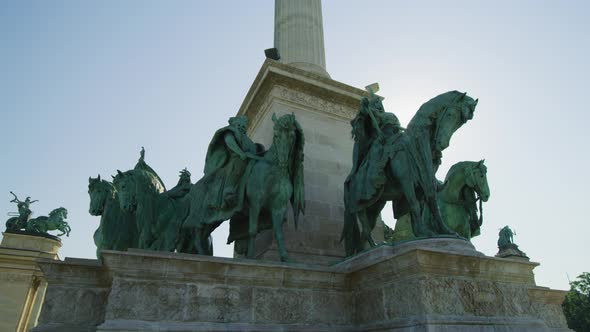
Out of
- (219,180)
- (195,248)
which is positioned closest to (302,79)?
(219,180)

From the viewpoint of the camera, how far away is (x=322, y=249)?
8977mm

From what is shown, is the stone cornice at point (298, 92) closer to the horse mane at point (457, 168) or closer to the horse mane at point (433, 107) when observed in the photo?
the horse mane at point (457, 168)

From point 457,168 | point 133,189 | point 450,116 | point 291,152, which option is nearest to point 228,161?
point 291,152

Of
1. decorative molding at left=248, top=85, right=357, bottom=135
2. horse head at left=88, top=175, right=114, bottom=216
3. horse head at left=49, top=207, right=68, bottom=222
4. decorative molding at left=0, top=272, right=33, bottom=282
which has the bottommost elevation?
horse head at left=88, top=175, right=114, bottom=216

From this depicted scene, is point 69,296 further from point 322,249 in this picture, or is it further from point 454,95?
point 454,95

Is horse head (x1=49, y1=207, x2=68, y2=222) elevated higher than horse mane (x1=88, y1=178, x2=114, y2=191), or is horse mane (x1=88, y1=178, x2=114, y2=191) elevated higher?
horse head (x1=49, y1=207, x2=68, y2=222)

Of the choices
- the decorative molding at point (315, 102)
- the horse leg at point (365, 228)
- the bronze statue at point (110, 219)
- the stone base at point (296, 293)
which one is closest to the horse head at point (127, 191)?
the bronze statue at point (110, 219)

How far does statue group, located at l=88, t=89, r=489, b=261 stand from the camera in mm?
7336

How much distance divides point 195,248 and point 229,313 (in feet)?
7.27

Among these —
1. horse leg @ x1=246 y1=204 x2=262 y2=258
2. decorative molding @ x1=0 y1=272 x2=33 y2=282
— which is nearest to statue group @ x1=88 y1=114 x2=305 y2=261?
horse leg @ x1=246 y1=204 x2=262 y2=258

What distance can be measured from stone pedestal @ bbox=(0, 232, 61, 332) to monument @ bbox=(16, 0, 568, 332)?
16230mm

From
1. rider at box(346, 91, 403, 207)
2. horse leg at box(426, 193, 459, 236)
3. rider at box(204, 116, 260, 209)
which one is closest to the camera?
horse leg at box(426, 193, 459, 236)

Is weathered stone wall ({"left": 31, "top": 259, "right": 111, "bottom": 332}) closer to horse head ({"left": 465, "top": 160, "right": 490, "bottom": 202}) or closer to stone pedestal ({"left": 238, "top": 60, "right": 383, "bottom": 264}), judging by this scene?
stone pedestal ({"left": 238, "top": 60, "right": 383, "bottom": 264})

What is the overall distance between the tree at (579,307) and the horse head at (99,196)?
46366 mm
